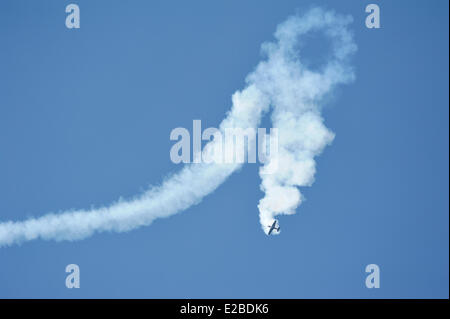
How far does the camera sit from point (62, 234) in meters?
26.0

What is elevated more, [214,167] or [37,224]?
[214,167]

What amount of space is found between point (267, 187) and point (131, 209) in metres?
5.47
